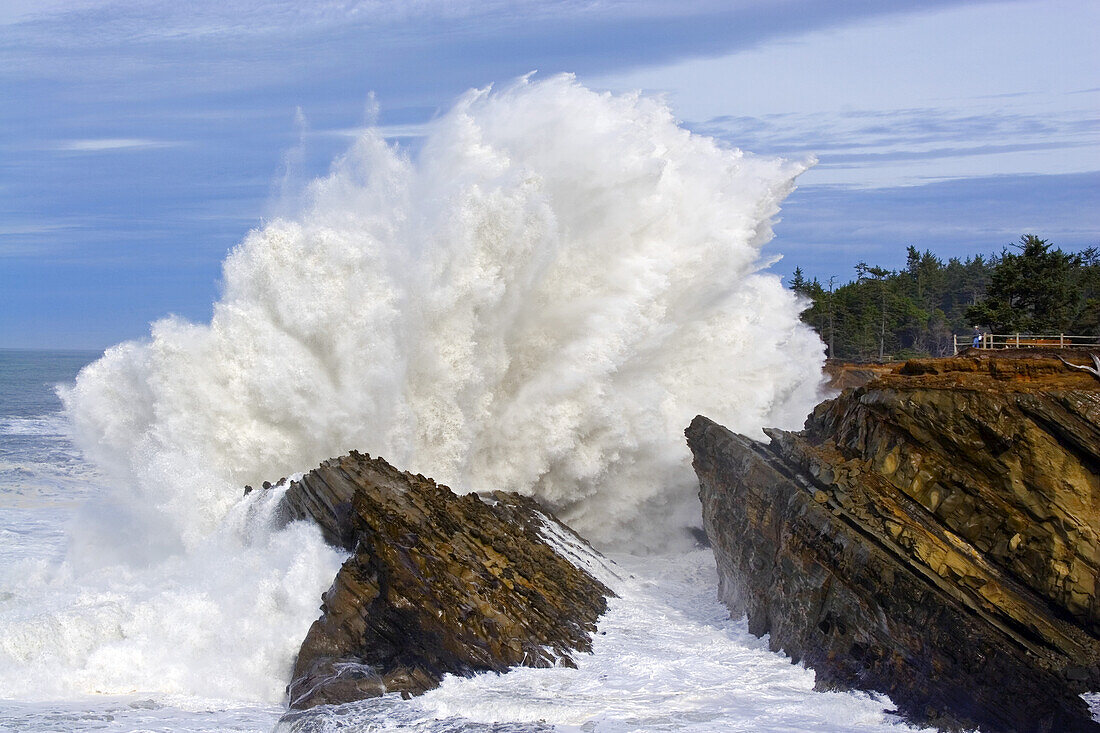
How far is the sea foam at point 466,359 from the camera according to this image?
79.2 ft

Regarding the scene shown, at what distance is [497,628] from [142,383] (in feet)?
41.9

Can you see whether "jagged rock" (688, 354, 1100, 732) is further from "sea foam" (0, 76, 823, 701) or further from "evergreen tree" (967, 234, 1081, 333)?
"evergreen tree" (967, 234, 1081, 333)

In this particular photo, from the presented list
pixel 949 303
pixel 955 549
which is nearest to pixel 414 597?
pixel 955 549

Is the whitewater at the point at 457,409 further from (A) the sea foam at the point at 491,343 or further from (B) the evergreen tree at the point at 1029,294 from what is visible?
(B) the evergreen tree at the point at 1029,294

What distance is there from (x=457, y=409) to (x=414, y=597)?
10.1 m

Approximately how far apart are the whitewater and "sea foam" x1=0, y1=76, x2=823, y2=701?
7cm

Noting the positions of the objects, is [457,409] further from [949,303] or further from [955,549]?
[949,303]

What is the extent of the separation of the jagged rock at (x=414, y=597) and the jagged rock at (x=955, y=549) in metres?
4.21

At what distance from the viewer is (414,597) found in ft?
53.5

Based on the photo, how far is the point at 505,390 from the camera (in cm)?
2789

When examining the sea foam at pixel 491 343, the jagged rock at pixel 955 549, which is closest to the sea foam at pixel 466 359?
the sea foam at pixel 491 343

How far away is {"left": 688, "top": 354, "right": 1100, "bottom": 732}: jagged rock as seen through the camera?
48.4 ft

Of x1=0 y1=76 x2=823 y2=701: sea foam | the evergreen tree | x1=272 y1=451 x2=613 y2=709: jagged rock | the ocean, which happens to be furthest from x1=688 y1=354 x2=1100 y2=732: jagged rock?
the evergreen tree

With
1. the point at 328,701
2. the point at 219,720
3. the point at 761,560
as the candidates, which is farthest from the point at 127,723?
the point at 761,560
